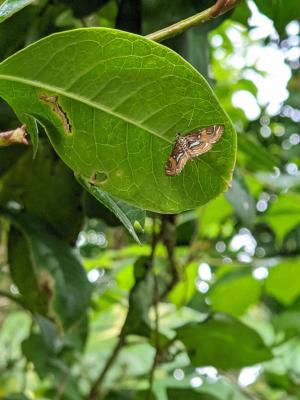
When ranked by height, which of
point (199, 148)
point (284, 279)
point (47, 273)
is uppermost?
point (199, 148)

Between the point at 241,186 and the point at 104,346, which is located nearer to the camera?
the point at 241,186

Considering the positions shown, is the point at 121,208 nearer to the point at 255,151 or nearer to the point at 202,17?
the point at 202,17

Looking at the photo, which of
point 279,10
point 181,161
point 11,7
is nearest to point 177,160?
point 181,161

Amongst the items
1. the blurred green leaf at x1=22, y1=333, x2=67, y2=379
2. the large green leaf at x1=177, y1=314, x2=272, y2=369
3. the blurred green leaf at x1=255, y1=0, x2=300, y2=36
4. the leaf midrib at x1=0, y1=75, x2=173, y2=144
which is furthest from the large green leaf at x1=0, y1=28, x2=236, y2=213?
the blurred green leaf at x1=22, y1=333, x2=67, y2=379

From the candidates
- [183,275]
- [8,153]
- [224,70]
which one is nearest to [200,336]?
A: [183,275]

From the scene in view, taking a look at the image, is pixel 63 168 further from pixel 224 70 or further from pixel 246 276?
pixel 224 70

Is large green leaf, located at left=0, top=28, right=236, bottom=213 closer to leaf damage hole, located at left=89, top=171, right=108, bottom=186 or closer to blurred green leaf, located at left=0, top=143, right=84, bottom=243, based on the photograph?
leaf damage hole, located at left=89, top=171, right=108, bottom=186

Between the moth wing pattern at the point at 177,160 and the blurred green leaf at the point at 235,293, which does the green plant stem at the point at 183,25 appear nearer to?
the moth wing pattern at the point at 177,160
